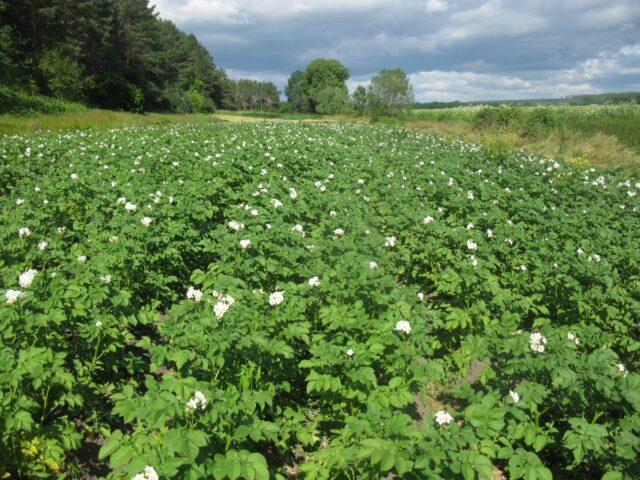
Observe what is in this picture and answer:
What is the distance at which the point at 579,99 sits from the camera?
5259 centimetres

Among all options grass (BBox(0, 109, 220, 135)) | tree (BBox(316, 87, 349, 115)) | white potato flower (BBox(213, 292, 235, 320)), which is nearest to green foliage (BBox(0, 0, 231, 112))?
grass (BBox(0, 109, 220, 135))

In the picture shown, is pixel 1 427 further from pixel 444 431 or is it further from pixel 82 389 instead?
pixel 444 431

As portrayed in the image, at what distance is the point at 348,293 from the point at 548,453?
2304mm

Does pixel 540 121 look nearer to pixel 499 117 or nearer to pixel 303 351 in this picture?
pixel 499 117

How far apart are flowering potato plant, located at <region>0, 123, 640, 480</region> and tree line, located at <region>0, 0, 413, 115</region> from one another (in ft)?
91.6

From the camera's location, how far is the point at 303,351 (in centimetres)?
455

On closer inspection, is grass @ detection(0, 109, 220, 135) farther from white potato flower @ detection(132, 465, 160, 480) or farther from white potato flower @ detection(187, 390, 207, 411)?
white potato flower @ detection(132, 465, 160, 480)

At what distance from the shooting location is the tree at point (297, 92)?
408 ft

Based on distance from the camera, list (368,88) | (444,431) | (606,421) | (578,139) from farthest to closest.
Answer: (368,88) < (578,139) < (606,421) < (444,431)

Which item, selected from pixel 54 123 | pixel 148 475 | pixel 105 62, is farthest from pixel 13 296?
pixel 105 62

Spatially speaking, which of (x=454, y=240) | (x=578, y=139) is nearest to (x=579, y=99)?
(x=578, y=139)

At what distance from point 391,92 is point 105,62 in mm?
34171

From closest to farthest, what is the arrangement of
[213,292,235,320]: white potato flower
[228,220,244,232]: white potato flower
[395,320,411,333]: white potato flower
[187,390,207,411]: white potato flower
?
1. [187,390,207,411]: white potato flower
2. [213,292,235,320]: white potato flower
3. [395,320,411,333]: white potato flower
4. [228,220,244,232]: white potato flower

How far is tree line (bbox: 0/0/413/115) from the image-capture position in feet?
117
